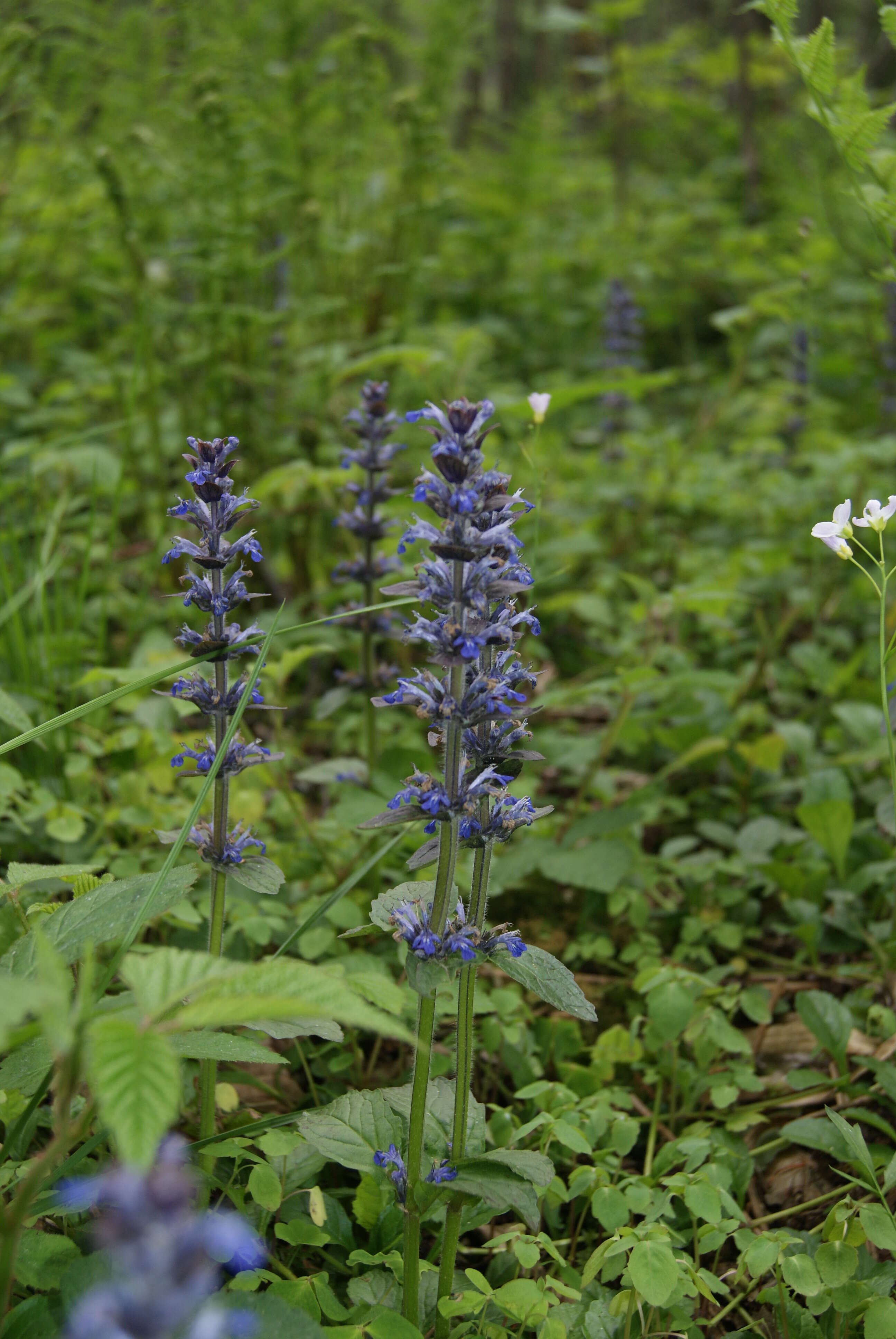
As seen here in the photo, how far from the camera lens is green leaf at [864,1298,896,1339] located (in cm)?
179

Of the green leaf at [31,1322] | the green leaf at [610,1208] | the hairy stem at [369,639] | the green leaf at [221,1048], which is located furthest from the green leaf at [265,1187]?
the hairy stem at [369,639]

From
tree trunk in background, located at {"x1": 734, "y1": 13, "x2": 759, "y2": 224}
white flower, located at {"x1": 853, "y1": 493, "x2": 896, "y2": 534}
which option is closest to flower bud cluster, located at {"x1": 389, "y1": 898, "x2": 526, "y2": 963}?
white flower, located at {"x1": 853, "y1": 493, "x2": 896, "y2": 534}

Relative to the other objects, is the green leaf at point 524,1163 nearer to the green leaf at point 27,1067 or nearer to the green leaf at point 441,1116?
the green leaf at point 441,1116

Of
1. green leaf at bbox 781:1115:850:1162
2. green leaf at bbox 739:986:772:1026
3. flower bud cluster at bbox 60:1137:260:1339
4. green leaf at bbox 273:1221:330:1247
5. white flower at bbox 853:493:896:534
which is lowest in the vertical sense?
green leaf at bbox 739:986:772:1026

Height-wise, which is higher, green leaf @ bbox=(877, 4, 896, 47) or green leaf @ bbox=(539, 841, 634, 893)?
green leaf @ bbox=(877, 4, 896, 47)

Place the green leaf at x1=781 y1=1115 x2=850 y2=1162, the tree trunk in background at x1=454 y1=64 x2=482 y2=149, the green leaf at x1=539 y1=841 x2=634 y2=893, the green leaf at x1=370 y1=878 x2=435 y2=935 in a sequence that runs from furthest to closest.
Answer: the tree trunk in background at x1=454 y1=64 x2=482 y2=149
the green leaf at x1=539 y1=841 x2=634 y2=893
the green leaf at x1=781 y1=1115 x2=850 y2=1162
the green leaf at x1=370 y1=878 x2=435 y2=935

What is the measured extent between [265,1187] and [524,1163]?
51 centimetres

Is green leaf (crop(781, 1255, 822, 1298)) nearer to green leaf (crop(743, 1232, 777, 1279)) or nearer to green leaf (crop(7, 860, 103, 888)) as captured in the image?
green leaf (crop(743, 1232, 777, 1279))

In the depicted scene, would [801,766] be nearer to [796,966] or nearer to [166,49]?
[796,966]

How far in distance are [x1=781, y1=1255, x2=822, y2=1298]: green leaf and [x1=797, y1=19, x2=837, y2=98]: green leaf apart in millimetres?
2955

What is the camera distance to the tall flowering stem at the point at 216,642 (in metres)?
1.95

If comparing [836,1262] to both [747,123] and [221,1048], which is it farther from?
[747,123]

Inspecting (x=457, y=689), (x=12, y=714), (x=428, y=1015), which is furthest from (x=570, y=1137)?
(x=12, y=714)

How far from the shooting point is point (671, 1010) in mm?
2441
